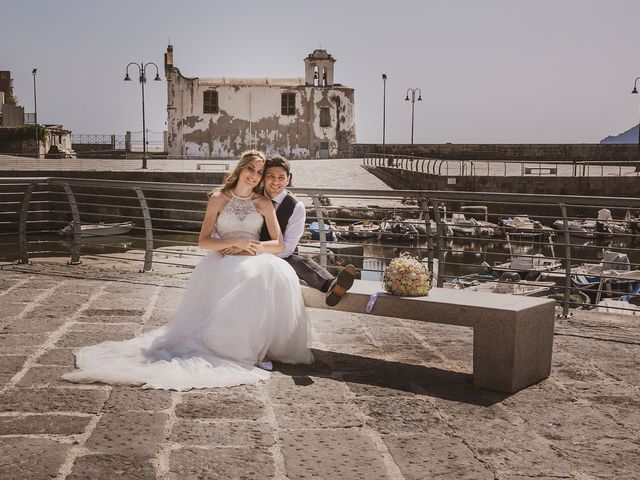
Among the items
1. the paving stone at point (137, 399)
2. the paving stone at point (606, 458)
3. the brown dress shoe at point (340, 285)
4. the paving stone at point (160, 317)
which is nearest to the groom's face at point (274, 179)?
the brown dress shoe at point (340, 285)

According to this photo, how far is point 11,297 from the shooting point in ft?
22.8

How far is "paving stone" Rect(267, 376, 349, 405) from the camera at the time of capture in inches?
163

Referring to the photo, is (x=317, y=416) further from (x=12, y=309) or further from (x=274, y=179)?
(x=12, y=309)

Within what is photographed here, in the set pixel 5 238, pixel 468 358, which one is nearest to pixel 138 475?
pixel 468 358

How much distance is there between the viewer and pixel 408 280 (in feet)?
16.0

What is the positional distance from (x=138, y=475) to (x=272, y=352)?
6.22 feet

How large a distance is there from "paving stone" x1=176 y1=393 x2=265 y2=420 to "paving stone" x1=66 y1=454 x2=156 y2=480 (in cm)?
58

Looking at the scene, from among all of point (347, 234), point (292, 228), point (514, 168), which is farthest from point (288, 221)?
point (514, 168)

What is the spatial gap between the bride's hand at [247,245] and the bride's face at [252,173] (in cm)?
42

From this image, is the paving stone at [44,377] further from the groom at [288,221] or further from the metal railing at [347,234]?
the metal railing at [347,234]

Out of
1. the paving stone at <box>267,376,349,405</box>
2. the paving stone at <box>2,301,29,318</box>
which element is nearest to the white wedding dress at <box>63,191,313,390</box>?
the paving stone at <box>267,376,349,405</box>

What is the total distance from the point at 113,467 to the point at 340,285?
220 centimetres

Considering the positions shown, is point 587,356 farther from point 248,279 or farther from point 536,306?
point 248,279

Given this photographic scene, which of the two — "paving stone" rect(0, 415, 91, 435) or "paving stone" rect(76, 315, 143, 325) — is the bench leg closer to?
"paving stone" rect(0, 415, 91, 435)
